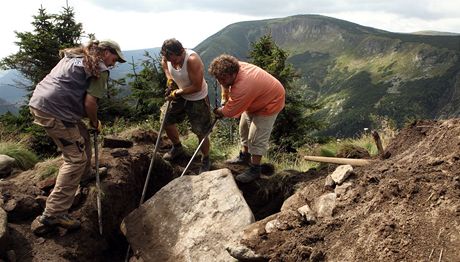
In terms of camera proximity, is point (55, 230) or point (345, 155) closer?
point (55, 230)

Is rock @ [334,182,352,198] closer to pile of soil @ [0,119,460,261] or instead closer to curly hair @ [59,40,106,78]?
pile of soil @ [0,119,460,261]

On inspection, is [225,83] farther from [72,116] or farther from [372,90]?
[372,90]

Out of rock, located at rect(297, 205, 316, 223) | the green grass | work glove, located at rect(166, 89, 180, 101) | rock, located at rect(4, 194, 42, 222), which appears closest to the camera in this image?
rock, located at rect(297, 205, 316, 223)

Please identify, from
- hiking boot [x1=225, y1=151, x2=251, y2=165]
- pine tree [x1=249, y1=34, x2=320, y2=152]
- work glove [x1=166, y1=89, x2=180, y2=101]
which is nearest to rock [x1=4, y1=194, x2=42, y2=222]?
work glove [x1=166, y1=89, x2=180, y2=101]

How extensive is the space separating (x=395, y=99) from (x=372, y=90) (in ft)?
85.4

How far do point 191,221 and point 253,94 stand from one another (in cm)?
209

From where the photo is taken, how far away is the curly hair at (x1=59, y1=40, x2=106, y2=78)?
5023 millimetres

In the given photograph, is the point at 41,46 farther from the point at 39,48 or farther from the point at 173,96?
the point at 173,96

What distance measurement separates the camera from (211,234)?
516 cm

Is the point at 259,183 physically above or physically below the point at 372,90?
above

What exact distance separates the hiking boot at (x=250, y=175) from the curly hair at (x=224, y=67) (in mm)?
1883

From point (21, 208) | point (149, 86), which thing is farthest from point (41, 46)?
point (21, 208)

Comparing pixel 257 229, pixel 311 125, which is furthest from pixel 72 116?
pixel 311 125

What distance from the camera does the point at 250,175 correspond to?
689 cm
